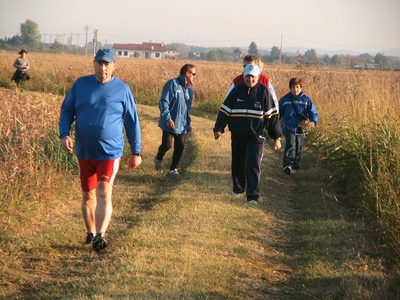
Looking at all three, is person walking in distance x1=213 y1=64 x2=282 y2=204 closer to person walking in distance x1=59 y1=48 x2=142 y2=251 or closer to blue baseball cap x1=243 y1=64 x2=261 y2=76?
blue baseball cap x1=243 y1=64 x2=261 y2=76

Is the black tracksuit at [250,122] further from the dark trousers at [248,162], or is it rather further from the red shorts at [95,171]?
the red shorts at [95,171]

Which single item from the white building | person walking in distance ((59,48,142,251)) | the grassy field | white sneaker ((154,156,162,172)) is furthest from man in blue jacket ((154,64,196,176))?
the white building

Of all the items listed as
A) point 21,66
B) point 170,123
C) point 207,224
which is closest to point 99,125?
point 207,224

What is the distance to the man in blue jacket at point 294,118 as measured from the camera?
1232 centimetres

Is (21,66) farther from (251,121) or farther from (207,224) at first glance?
(207,224)

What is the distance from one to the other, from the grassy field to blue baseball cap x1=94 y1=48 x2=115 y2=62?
1998mm

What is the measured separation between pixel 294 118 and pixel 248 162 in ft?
9.89

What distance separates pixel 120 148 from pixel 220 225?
1784 mm

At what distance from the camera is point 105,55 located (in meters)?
6.96

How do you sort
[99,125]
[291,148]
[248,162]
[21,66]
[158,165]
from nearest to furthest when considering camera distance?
[99,125], [248,162], [158,165], [291,148], [21,66]

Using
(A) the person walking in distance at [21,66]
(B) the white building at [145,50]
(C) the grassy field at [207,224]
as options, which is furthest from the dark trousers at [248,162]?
(B) the white building at [145,50]

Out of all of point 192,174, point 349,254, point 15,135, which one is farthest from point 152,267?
point 192,174

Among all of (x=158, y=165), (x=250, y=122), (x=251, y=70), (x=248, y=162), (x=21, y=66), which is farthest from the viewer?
(x=21, y=66)

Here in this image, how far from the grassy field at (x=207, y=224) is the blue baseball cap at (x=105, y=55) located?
6.55ft
